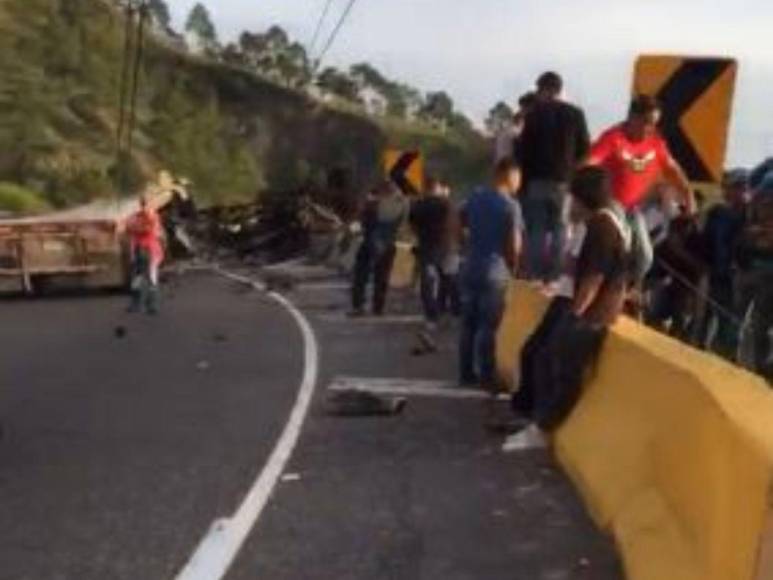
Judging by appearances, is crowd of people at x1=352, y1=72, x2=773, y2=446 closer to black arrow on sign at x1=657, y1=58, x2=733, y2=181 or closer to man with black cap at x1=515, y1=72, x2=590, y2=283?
man with black cap at x1=515, y1=72, x2=590, y2=283

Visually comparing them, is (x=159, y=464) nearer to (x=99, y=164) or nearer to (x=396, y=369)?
(x=396, y=369)

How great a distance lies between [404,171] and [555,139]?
50.3ft

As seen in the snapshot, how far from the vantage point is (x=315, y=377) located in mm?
15695

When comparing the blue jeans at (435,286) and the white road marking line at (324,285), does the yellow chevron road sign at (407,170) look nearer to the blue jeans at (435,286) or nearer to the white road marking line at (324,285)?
the white road marking line at (324,285)

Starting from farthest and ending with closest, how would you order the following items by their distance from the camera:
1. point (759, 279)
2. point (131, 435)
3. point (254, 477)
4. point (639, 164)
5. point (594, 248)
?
point (639, 164) → point (131, 435) → point (759, 279) → point (594, 248) → point (254, 477)

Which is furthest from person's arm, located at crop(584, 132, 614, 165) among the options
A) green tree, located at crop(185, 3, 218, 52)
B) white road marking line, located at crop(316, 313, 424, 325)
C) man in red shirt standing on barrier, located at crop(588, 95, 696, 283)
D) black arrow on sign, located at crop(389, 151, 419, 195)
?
green tree, located at crop(185, 3, 218, 52)

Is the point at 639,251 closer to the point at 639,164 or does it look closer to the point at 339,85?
the point at 639,164

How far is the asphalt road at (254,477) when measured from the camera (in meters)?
8.35

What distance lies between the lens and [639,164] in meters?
12.8

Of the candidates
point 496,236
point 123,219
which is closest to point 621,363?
point 496,236

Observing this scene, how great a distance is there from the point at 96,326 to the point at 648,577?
653 inches

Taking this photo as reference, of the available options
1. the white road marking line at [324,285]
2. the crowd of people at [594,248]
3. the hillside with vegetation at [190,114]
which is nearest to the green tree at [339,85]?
the hillside with vegetation at [190,114]

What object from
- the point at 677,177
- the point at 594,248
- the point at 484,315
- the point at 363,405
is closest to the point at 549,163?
the point at 484,315

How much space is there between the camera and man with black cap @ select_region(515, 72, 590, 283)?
1466 centimetres
